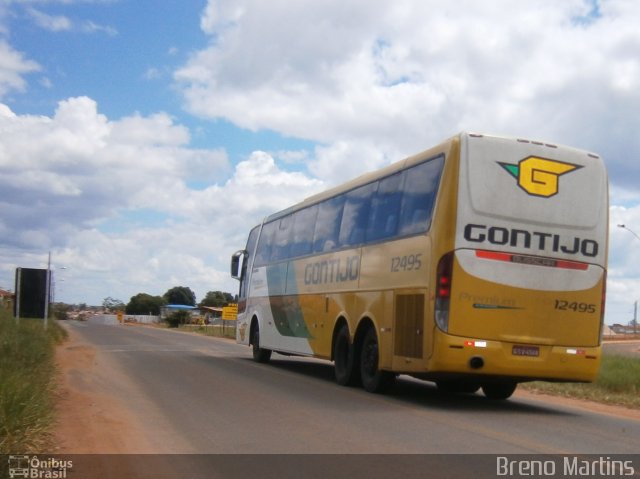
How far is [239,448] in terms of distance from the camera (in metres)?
8.32

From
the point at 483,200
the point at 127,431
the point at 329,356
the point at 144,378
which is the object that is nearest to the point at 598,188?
the point at 483,200

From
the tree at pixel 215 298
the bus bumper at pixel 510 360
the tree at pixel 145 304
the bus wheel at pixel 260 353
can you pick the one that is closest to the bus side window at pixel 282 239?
the bus wheel at pixel 260 353

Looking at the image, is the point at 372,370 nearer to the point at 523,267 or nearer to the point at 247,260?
the point at 523,267

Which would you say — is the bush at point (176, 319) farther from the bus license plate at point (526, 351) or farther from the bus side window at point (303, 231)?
the bus license plate at point (526, 351)

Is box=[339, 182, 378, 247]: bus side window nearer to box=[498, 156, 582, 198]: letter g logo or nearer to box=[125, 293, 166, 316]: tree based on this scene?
box=[498, 156, 582, 198]: letter g logo

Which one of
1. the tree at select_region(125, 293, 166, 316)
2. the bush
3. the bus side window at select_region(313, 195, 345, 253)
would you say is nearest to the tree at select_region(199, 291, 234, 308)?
the tree at select_region(125, 293, 166, 316)

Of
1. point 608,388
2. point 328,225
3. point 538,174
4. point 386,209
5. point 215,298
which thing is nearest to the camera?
point 538,174

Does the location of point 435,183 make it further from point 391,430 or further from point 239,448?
point 239,448

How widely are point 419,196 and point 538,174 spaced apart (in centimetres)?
180

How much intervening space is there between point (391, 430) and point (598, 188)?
5.23 meters

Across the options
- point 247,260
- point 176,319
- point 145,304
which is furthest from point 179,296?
point 247,260

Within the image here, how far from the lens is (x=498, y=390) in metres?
14.2

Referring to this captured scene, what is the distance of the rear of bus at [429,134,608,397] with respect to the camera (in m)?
11.4

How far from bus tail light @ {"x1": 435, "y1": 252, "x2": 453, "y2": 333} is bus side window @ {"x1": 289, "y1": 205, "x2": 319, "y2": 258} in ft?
20.8
